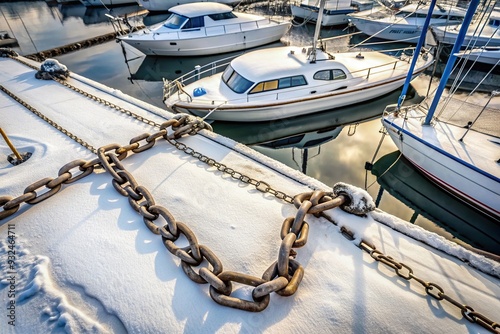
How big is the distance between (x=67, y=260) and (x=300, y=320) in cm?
190

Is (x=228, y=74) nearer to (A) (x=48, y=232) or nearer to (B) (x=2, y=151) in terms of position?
(B) (x=2, y=151)

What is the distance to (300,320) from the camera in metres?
1.68

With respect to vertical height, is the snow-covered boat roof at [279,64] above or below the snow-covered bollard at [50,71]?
below

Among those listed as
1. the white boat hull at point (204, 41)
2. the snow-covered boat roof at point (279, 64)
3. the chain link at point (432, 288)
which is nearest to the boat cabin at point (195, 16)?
the white boat hull at point (204, 41)

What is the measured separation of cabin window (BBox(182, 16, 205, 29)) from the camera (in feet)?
41.8

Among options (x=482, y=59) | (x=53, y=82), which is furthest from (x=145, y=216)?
(x=482, y=59)

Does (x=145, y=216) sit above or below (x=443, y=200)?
above

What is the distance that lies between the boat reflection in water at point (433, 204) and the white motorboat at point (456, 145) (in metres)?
0.25

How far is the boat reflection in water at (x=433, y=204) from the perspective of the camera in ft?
17.6

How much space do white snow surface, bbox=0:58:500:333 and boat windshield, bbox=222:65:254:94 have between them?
198 inches

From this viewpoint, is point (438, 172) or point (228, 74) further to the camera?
point (228, 74)

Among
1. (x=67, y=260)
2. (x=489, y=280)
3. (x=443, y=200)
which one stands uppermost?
(x=67, y=260)

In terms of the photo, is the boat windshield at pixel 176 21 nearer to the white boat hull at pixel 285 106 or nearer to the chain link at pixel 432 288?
the white boat hull at pixel 285 106

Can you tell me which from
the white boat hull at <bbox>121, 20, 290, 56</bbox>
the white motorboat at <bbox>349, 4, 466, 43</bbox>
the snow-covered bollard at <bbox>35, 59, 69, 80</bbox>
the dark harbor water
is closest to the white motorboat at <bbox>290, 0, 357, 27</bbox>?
the white motorboat at <bbox>349, 4, 466, 43</bbox>
